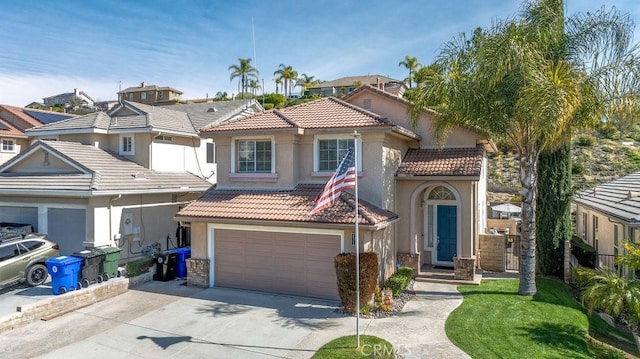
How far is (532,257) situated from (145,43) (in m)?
17.6

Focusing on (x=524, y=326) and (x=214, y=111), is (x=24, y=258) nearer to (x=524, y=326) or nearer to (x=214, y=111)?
(x=214, y=111)

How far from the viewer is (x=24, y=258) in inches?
557

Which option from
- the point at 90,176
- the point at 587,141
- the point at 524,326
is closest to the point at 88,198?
the point at 90,176

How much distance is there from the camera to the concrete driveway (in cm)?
970

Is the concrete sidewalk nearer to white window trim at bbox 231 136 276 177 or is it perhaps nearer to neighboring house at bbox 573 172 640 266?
neighboring house at bbox 573 172 640 266

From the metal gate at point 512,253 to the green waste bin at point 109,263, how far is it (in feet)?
49.7

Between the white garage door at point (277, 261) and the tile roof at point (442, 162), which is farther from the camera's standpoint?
the tile roof at point (442, 162)

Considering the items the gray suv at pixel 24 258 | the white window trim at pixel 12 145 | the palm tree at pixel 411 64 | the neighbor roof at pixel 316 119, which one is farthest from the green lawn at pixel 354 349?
the palm tree at pixel 411 64

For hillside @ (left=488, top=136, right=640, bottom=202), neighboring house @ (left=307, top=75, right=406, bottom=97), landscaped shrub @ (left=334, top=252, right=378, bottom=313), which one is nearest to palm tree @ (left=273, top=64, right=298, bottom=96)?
neighboring house @ (left=307, top=75, right=406, bottom=97)

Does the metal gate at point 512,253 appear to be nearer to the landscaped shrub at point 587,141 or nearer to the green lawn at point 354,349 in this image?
the green lawn at point 354,349

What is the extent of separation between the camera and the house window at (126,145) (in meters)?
20.9

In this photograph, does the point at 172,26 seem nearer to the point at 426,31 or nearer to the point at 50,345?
the point at 426,31

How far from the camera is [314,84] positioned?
87.7m

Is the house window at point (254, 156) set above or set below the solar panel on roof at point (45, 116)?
below
